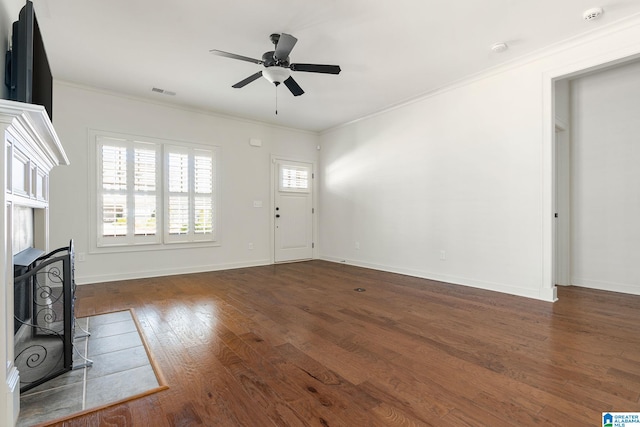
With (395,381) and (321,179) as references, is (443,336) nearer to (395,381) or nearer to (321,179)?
(395,381)

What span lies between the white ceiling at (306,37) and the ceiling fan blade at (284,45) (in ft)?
0.92

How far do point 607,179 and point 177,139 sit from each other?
20.3 ft

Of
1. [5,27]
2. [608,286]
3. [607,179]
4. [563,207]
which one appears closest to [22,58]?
[5,27]

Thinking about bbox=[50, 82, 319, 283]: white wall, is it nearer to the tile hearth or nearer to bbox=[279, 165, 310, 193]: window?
bbox=[279, 165, 310, 193]: window

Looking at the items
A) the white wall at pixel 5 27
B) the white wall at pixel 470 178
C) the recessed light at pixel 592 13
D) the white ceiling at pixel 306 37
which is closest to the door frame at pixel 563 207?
the white wall at pixel 470 178

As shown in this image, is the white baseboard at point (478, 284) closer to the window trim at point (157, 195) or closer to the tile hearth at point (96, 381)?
the window trim at point (157, 195)

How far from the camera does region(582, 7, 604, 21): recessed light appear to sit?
8.82ft

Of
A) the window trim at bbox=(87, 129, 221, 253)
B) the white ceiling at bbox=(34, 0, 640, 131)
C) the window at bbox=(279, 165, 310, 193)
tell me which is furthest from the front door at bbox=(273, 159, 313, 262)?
the white ceiling at bbox=(34, 0, 640, 131)

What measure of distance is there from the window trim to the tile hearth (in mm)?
2220

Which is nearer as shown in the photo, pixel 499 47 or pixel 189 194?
pixel 499 47

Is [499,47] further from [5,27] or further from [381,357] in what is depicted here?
[5,27]

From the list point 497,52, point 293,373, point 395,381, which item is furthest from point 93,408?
point 497,52

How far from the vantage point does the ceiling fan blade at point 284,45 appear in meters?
2.64

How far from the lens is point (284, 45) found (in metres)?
2.75
